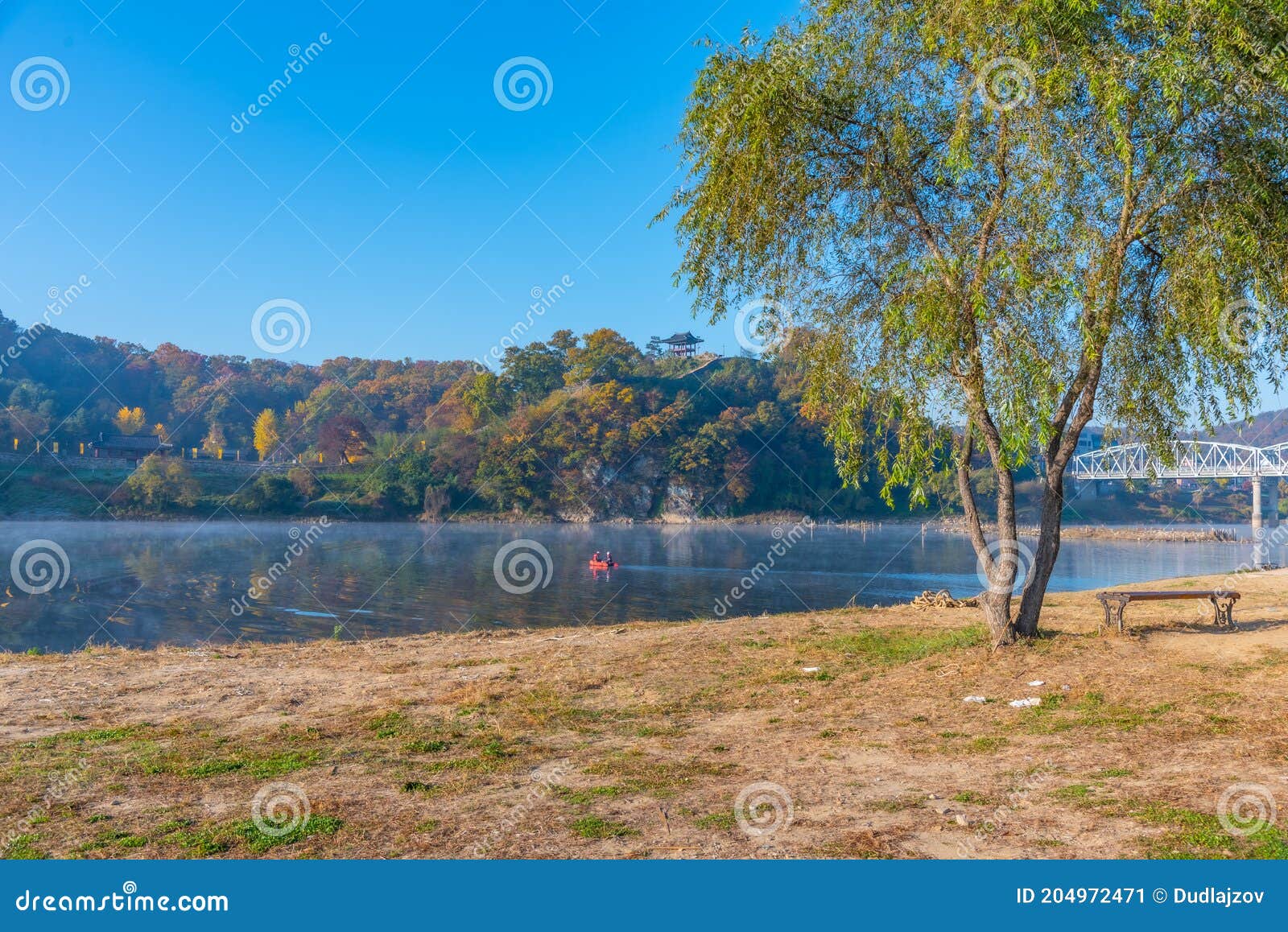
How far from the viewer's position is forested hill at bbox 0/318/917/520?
3740 inches

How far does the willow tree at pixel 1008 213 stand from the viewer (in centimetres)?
1039

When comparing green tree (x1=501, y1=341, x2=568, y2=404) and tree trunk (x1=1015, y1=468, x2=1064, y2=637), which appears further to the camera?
green tree (x1=501, y1=341, x2=568, y2=404)

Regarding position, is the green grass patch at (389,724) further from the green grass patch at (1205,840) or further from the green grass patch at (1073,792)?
the green grass patch at (1205,840)

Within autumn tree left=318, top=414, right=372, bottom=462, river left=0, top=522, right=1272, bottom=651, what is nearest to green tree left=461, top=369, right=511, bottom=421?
autumn tree left=318, top=414, right=372, bottom=462

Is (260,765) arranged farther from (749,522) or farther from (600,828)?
(749,522)

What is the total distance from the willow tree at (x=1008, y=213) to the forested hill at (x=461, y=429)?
80.2 metres

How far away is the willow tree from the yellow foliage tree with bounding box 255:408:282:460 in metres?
110

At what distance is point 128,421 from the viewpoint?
11156 centimetres

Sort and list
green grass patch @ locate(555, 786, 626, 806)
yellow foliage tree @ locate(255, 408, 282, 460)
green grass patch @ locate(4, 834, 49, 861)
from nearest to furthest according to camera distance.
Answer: green grass patch @ locate(4, 834, 49, 861) → green grass patch @ locate(555, 786, 626, 806) → yellow foliage tree @ locate(255, 408, 282, 460)

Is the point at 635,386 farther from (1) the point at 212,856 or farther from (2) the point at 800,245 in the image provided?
(1) the point at 212,856

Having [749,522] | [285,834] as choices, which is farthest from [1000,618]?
[749,522]

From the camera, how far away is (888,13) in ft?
40.5

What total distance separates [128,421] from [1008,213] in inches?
4802

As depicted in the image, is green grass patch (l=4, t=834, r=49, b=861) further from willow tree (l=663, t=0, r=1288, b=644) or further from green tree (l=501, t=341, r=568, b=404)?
green tree (l=501, t=341, r=568, b=404)
